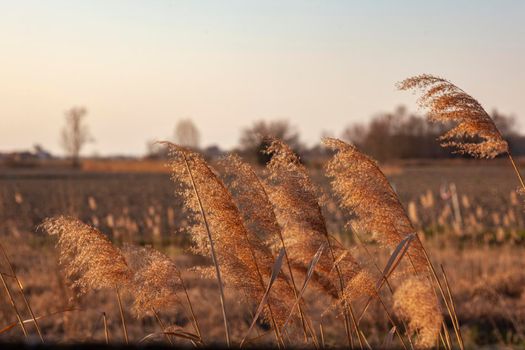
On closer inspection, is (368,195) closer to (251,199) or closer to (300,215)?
(300,215)

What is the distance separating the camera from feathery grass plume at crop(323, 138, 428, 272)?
8.71 ft

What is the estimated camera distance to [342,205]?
2.76 meters

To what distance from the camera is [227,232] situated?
2.58 metres

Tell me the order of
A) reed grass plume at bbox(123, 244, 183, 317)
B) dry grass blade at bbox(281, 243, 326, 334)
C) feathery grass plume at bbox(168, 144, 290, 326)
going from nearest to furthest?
dry grass blade at bbox(281, 243, 326, 334), feathery grass plume at bbox(168, 144, 290, 326), reed grass plume at bbox(123, 244, 183, 317)

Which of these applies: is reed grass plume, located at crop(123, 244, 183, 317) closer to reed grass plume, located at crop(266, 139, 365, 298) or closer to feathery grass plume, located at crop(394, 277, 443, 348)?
reed grass plume, located at crop(266, 139, 365, 298)

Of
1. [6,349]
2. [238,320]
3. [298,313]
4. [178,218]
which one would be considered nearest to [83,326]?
[238,320]

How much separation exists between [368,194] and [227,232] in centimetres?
51

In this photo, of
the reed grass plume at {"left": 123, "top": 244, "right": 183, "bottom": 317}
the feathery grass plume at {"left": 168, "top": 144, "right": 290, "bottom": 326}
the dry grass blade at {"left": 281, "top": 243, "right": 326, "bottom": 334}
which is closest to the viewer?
the dry grass blade at {"left": 281, "top": 243, "right": 326, "bottom": 334}

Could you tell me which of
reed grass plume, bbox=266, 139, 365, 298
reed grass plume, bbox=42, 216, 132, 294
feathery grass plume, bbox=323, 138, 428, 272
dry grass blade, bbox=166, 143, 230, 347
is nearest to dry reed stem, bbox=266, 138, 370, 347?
reed grass plume, bbox=266, 139, 365, 298

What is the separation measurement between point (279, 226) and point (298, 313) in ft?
1.21

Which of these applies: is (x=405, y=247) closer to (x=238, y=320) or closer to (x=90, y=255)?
(x=90, y=255)

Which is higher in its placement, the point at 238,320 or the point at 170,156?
the point at 170,156

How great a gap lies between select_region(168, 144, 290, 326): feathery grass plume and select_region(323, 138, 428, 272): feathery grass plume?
0.36m

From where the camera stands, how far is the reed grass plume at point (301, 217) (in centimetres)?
265
